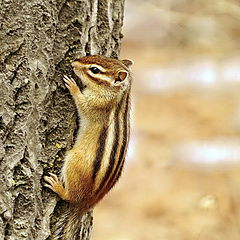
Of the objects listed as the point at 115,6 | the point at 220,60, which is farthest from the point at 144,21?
the point at 115,6

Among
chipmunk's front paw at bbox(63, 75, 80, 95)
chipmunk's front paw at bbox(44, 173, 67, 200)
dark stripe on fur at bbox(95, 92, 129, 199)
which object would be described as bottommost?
chipmunk's front paw at bbox(44, 173, 67, 200)

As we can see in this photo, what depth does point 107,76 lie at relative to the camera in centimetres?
315

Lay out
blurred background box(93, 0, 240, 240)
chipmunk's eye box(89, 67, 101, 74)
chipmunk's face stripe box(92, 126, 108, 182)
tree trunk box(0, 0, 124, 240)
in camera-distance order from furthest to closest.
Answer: blurred background box(93, 0, 240, 240) → chipmunk's eye box(89, 67, 101, 74) → chipmunk's face stripe box(92, 126, 108, 182) → tree trunk box(0, 0, 124, 240)

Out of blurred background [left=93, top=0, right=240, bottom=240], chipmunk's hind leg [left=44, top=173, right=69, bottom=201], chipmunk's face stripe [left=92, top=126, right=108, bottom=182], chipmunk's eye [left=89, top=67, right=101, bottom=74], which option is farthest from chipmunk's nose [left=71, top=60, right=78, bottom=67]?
blurred background [left=93, top=0, right=240, bottom=240]

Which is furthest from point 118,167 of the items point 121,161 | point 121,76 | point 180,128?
point 180,128

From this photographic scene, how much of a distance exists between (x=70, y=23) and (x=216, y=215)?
12.7 feet

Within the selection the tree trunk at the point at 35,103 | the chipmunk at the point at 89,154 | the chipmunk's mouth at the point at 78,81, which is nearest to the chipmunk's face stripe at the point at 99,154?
the chipmunk at the point at 89,154

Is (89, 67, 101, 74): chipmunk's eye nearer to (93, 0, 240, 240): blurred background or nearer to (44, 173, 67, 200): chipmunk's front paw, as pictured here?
(44, 173, 67, 200): chipmunk's front paw

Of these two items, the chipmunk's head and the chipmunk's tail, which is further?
the chipmunk's head

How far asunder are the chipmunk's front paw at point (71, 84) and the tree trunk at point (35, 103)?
0.02m

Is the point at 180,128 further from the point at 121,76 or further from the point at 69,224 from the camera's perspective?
the point at 69,224

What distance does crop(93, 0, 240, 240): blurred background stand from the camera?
21.6 feet

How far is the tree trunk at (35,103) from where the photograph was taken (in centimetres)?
267

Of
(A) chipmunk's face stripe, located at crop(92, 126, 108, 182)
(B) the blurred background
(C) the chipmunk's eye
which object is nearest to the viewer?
(A) chipmunk's face stripe, located at crop(92, 126, 108, 182)
